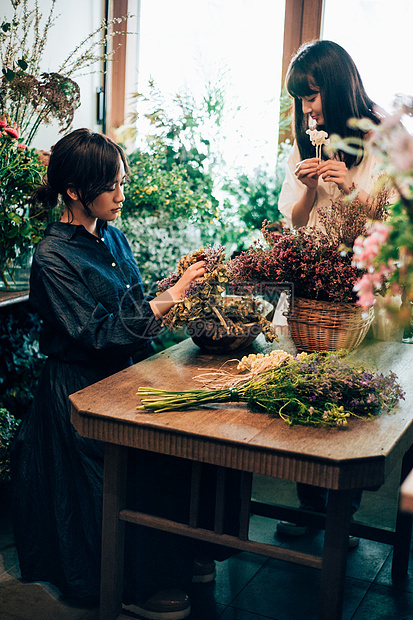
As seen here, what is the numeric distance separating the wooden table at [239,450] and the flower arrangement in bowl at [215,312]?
150 mm

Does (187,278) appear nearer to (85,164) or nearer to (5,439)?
(85,164)

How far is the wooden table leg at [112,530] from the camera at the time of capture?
172cm

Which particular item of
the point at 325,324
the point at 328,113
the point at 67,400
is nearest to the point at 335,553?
the point at 325,324

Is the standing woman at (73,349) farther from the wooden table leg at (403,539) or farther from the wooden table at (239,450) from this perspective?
the wooden table leg at (403,539)

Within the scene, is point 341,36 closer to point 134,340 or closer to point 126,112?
point 126,112

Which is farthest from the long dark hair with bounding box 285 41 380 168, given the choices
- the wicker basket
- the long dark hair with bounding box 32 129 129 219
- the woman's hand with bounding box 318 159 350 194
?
the long dark hair with bounding box 32 129 129 219

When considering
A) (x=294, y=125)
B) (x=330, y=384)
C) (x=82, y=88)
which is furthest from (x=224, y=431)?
(x=82, y=88)

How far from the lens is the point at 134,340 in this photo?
196 cm

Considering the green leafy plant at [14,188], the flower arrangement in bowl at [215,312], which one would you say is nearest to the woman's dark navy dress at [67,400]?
the flower arrangement in bowl at [215,312]

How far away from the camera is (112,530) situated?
176 centimetres

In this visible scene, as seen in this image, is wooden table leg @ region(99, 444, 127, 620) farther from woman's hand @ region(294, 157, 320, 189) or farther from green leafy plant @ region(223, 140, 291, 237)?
green leafy plant @ region(223, 140, 291, 237)

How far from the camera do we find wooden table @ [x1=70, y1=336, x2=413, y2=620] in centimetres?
139

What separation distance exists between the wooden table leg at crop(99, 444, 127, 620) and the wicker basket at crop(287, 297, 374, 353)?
0.73 metres

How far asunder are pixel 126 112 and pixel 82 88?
332mm
